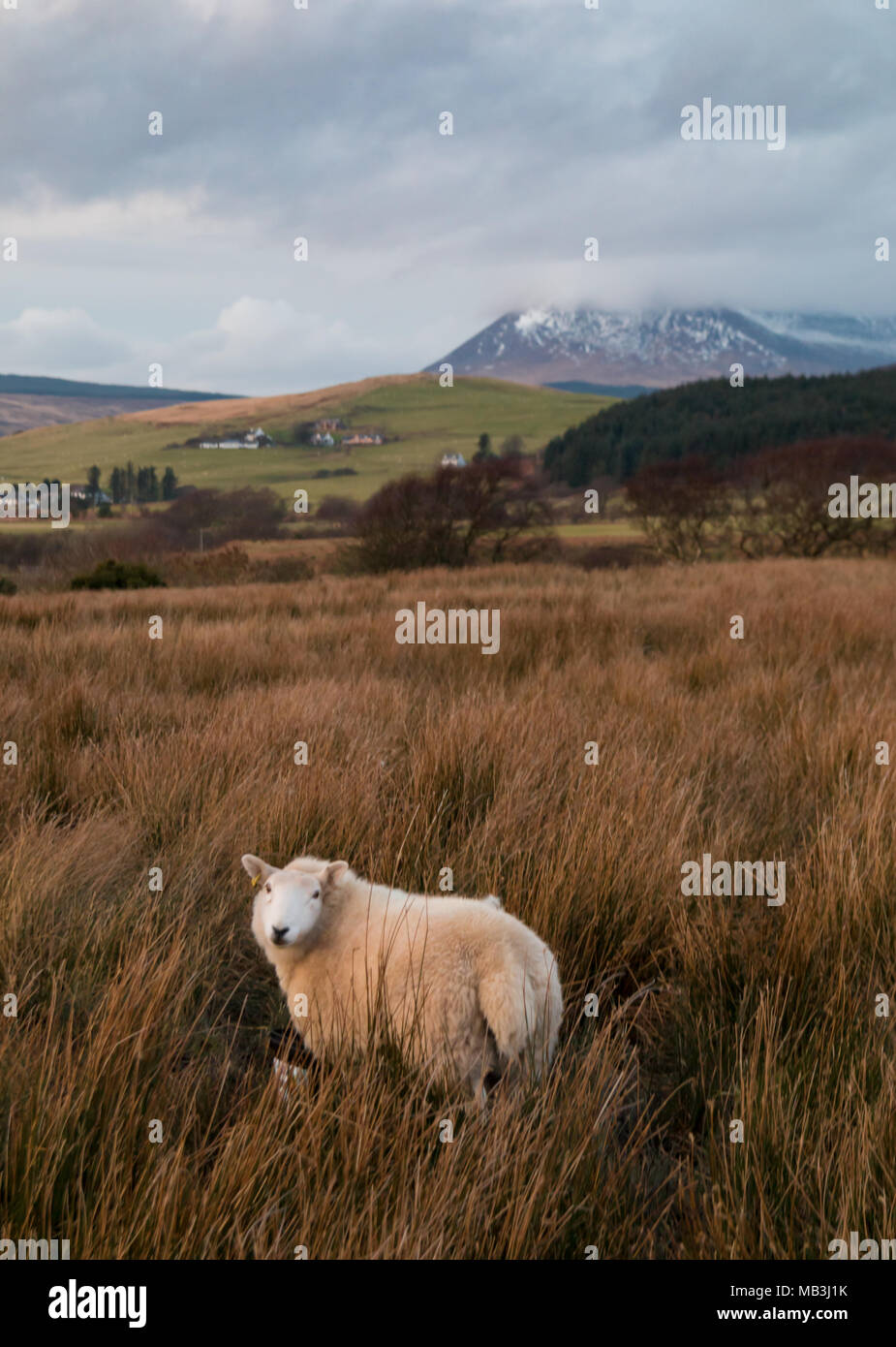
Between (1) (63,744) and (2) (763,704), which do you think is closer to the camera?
(1) (63,744)

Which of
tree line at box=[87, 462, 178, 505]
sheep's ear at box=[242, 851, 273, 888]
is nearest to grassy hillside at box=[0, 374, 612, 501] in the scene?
tree line at box=[87, 462, 178, 505]

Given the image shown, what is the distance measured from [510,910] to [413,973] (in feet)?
2.98

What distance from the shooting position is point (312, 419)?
147m

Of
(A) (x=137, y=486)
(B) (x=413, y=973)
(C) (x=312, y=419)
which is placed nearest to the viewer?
(B) (x=413, y=973)

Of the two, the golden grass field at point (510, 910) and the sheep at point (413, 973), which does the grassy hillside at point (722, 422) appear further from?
the sheep at point (413, 973)

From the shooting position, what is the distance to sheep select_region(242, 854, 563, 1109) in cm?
186

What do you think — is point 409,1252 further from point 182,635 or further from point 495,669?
point 182,635

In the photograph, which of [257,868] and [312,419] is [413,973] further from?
[312,419]

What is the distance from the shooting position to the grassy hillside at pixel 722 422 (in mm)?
76188

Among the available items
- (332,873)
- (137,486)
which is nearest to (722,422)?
(137,486)

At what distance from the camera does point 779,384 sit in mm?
90438

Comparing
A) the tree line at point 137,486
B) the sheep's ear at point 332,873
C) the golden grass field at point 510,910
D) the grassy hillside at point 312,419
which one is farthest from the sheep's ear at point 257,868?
the tree line at point 137,486

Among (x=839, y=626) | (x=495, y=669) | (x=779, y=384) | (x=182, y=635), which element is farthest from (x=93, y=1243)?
(x=779, y=384)

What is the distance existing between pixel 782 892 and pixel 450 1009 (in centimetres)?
160
